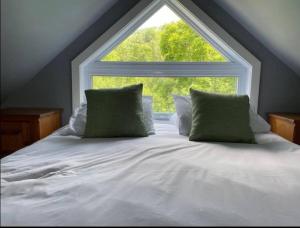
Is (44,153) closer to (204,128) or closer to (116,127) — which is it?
(116,127)

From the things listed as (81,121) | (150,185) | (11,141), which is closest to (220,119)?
(150,185)

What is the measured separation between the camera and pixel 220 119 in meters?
1.77

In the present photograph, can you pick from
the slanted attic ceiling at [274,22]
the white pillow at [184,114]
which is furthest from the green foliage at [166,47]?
the white pillow at [184,114]

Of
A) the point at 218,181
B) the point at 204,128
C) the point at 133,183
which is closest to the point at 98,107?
the point at 204,128

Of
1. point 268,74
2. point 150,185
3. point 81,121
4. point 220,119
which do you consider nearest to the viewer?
point 150,185

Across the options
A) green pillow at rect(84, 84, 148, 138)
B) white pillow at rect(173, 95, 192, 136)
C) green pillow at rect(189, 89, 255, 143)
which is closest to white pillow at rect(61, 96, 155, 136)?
green pillow at rect(84, 84, 148, 138)

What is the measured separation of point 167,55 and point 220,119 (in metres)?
1.04

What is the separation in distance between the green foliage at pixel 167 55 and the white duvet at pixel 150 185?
1078 mm

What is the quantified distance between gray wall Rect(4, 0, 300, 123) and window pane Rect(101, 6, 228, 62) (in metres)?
0.25

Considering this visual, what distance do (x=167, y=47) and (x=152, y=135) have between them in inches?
41.3

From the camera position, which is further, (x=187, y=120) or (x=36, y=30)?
(x=187, y=120)

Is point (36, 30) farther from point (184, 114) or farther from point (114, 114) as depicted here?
point (184, 114)

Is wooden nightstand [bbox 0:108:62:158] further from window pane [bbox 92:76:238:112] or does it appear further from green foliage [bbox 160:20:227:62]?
green foliage [bbox 160:20:227:62]

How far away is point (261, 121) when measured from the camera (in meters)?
2.04
